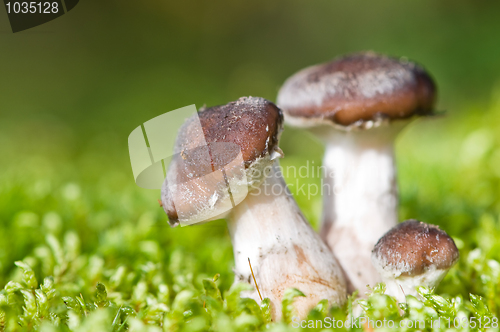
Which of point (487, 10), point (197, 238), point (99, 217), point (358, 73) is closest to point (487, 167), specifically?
point (358, 73)

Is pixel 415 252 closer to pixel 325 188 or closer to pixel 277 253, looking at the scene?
pixel 277 253

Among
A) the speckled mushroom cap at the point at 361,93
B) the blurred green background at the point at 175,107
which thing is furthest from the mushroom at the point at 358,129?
the blurred green background at the point at 175,107

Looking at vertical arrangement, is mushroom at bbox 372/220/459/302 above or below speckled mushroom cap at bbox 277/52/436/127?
below

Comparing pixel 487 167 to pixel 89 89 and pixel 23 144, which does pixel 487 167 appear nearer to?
pixel 23 144

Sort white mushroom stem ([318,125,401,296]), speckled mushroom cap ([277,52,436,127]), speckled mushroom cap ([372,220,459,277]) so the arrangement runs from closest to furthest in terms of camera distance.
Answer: speckled mushroom cap ([372,220,459,277]) < speckled mushroom cap ([277,52,436,127]) < white mushroom stem ([318,125,401,296])
